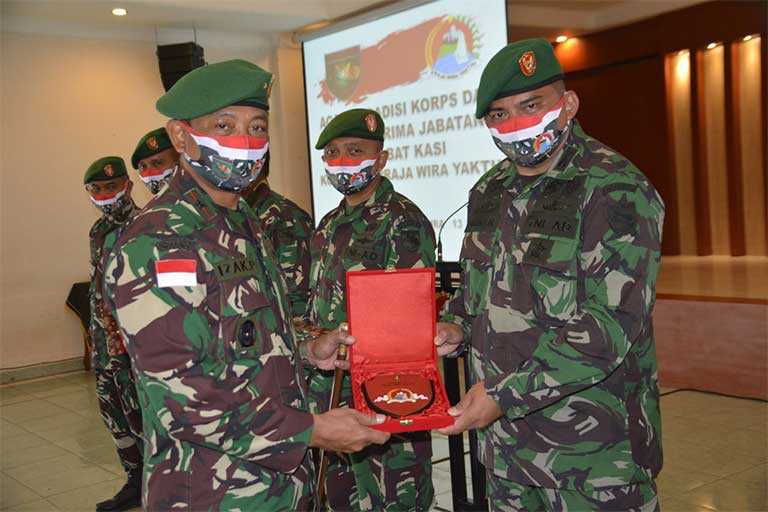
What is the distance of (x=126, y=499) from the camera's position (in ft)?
13.3

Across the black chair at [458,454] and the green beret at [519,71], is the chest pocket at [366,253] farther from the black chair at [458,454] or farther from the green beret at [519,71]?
the green beret at [519,71]

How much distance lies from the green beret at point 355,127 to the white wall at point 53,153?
5513 millimetres

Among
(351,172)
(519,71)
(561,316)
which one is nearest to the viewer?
(561,316)

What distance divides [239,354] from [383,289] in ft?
2.05

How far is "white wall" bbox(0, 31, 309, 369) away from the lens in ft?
24.8

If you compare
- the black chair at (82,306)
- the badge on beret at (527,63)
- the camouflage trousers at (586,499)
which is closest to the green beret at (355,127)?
the badge on beret at (527,63)

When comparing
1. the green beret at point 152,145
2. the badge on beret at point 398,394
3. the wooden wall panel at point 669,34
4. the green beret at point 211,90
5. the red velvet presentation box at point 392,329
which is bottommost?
the badge on beret at point 398,394

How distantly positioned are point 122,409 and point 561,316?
3112mm

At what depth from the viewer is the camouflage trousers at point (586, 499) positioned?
186cm

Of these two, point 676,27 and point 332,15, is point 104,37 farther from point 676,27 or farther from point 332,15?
point 676,27

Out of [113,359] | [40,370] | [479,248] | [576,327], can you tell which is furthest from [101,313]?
[40,370]

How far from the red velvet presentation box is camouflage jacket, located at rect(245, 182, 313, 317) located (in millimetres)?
1691

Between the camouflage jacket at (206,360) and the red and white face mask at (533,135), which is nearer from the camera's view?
the camouflage jacket at (206,360)

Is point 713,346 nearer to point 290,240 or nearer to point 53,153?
point 290,240
